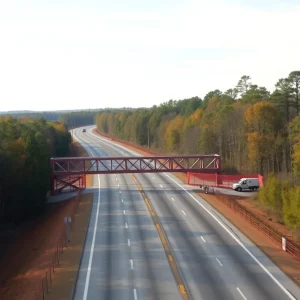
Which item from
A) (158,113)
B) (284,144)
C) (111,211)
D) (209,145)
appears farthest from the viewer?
(158,113)

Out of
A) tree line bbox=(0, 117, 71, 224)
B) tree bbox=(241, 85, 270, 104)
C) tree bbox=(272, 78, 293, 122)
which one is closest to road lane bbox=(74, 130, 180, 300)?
tree line bbox=(0, 117, 71, 224)

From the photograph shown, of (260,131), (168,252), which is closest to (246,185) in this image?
(260,131)

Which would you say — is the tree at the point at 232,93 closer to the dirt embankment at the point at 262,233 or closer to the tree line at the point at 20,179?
the dirt embankment at the point at 262,233

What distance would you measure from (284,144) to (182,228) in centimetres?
3054

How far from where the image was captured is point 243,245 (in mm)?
37531

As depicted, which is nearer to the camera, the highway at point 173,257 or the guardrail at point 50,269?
the highway at point 173,257

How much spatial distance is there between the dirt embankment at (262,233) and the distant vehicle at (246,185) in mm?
4368

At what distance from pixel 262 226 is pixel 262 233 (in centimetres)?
162

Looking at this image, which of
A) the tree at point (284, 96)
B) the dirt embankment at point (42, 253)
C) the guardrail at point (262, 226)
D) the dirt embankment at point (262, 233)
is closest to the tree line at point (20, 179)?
the dirt embankment at point (42, 253)

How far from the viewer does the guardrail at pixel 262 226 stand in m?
35.6

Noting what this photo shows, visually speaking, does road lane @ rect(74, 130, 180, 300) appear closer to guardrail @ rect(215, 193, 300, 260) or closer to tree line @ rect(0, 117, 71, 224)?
tree line @ rect(0, 117, 71, 224)

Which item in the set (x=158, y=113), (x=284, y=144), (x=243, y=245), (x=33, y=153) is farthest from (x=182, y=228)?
(x=158, y=113)

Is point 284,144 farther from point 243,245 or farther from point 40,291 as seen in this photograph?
point 40,291

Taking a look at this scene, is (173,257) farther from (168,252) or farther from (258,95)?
(258,95)
